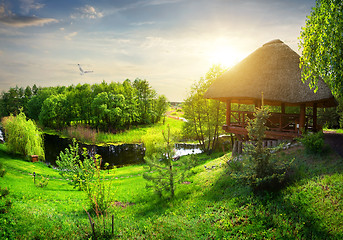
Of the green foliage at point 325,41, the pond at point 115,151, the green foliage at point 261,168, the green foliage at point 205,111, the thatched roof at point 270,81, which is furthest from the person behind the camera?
the pond at point 115,151

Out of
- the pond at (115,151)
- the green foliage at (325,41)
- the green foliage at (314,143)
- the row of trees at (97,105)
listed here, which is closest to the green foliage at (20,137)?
the pond at (115,151)

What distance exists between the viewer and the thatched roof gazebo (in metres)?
11.1

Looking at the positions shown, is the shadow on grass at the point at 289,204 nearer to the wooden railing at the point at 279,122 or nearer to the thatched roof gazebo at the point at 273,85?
the wooden railing at the point at 279,122

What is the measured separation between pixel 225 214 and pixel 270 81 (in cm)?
810

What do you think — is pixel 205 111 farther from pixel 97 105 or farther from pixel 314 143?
pixel 97 105

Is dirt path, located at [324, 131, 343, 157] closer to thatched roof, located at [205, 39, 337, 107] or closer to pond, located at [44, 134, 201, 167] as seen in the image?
thatched roof, located at [205, 39, 337, 107]

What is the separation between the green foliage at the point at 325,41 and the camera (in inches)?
263

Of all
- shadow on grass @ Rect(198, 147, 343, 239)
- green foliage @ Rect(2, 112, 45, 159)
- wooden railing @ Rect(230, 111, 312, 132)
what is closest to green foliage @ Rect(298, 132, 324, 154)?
shadow on grass @ Rect(198, 147, 343, 239)

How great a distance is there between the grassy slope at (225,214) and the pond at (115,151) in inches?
580

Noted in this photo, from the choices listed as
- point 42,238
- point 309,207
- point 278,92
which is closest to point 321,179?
point 309,207

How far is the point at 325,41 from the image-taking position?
695 centimetres

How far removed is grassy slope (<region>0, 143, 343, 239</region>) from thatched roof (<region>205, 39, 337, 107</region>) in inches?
118

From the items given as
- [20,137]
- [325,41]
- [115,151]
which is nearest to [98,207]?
[325,41]

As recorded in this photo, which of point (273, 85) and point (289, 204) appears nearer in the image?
point (289, 204)
